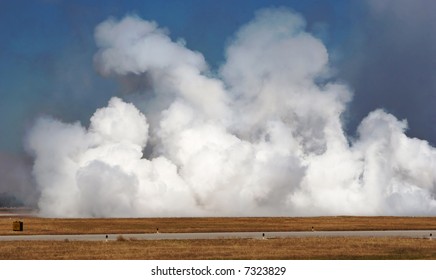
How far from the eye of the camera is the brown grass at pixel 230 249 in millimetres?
60844

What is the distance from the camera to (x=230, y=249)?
215 ft

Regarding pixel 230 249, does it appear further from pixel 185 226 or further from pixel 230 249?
pixel 185 226


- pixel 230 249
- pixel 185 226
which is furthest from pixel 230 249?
pixel 185 226

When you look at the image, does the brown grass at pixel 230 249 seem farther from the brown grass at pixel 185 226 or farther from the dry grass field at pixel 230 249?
the brown grass at pixel 185 226

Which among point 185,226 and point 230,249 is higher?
point 185,226

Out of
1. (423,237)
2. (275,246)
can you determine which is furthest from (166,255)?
(423,237)

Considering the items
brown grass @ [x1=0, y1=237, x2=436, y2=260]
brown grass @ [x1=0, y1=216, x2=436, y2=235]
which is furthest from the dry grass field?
brown grass @ [x1=0, y1=216, x2=436, y2=235]

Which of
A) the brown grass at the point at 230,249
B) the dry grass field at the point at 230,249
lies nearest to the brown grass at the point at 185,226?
the dry grass field at the point at 230,249

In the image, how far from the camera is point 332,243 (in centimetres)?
7125

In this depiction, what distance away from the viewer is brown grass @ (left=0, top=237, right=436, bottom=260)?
60844mm
